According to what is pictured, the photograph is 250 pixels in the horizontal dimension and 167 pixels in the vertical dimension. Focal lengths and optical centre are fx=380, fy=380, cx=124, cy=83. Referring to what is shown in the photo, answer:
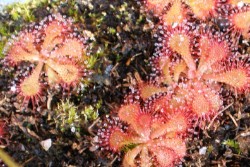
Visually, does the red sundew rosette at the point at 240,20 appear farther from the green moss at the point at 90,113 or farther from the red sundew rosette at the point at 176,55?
the green moss at the point at 90,113

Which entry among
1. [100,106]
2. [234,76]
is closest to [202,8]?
[234,76]

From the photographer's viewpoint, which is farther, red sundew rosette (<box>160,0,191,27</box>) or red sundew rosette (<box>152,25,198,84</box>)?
red sundew rosette (<box>160,0,191,27</box>)

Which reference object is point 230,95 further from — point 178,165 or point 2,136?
point 2,136

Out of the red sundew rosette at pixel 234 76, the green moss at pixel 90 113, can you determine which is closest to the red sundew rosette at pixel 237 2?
the red sundew rosette at pixel 234 76

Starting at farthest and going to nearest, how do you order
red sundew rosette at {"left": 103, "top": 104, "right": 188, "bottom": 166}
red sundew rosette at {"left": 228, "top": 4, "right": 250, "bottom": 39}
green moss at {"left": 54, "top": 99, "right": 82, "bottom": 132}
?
red sundew rosette at {"left": 228, "top": 4, "right": 250, "bottom": 39}
green moss at {"left": 54, "top": 99, "right": 82, "bottom": 132}
red sundew rosette at {"left": 103, "top": 104, "right": 188, "bottom": 166}

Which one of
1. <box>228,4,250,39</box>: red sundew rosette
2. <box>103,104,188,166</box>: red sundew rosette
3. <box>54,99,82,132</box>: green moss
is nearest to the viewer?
<box>103,104,188,166</box>: red sundew rosette

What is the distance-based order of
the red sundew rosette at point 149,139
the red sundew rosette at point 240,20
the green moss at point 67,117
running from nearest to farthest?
the red sundew rosette at point 149,139
the green moss at point 67,117
the red sundew rosette at point 240,20

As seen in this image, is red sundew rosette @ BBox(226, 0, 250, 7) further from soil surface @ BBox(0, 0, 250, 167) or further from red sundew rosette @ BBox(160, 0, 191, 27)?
soil surface @ BBox(0, 0, 250, 167)

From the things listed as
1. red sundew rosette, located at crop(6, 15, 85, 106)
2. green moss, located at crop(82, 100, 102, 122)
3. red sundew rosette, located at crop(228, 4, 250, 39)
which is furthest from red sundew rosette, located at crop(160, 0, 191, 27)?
green moss, located at crop(82, 100, 102, 122)
